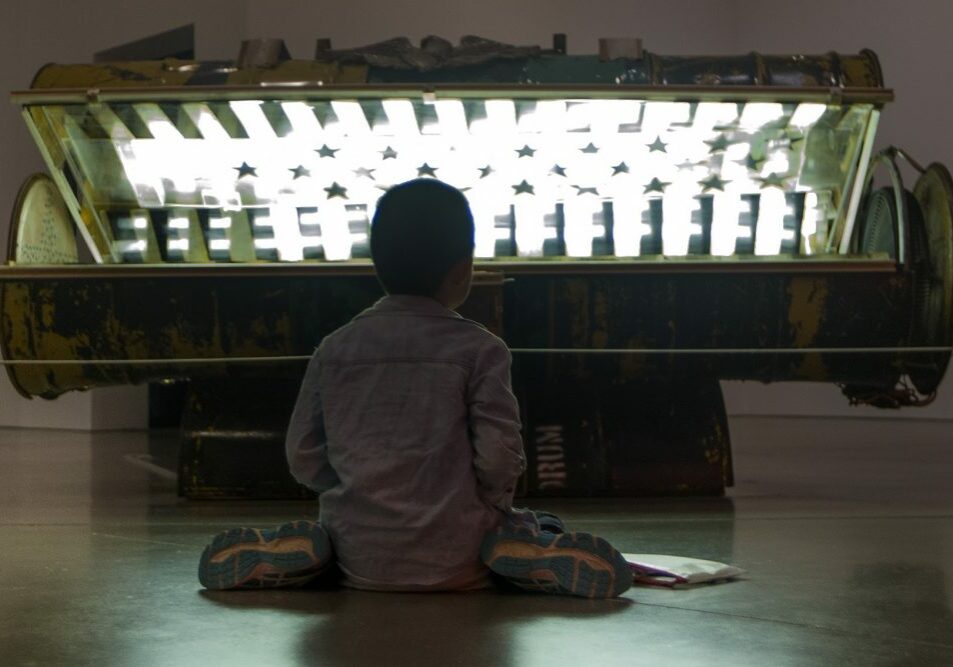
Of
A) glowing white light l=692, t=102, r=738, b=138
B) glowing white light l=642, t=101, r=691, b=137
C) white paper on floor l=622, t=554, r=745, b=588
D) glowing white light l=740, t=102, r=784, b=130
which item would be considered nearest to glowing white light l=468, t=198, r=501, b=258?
glowing white light l=642, t=101, r=691, b=137

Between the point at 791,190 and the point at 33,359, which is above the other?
the point at 791,190

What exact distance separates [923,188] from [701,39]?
624 centimetres

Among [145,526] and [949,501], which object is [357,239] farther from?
[949,501]

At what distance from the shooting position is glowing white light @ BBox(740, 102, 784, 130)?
15.3 ft

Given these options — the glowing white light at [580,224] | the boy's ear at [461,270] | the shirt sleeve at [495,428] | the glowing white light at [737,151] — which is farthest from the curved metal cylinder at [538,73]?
the shirt sleeve at [495,428]

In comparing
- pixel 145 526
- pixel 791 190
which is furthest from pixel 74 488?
pixel 791 190

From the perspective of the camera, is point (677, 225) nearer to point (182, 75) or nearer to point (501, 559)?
point (182, 75)

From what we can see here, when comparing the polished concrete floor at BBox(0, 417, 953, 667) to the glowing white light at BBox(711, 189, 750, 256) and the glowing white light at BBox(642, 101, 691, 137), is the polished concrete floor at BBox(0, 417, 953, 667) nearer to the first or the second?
the glowing white light at BBox(711, 189, 750, 256)

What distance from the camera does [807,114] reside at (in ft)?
15.5

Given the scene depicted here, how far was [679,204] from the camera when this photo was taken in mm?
5051

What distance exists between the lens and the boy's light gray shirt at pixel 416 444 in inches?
107

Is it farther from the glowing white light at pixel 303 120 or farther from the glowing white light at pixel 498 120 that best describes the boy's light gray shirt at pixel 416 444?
the glowing white light at pixel 303 120

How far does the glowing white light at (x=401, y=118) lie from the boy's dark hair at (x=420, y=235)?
1.91 meters

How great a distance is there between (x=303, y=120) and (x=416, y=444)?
2.30 metres
